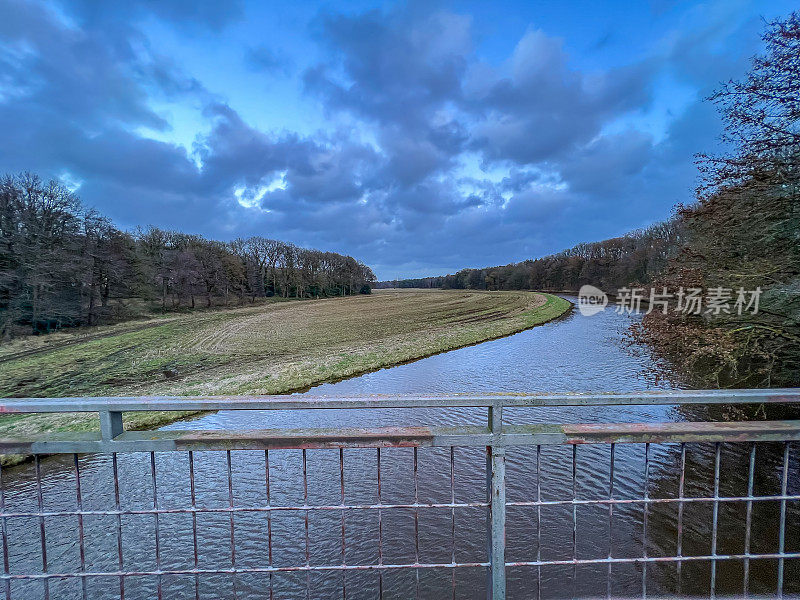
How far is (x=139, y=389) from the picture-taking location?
11602 millimetres

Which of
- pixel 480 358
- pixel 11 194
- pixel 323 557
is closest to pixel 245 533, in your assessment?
pixel 323 557

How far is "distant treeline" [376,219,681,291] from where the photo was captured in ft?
167

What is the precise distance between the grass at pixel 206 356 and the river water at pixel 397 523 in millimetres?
3499

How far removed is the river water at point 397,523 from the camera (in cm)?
382

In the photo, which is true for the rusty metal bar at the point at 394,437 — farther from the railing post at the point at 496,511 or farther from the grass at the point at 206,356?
the grass at the point at 206,356

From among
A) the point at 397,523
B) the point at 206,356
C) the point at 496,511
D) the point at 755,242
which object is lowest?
the point at 206,356

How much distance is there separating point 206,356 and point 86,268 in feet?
58.4

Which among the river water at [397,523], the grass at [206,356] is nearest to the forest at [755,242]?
the river water at [397,523]

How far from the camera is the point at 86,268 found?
89.7 ft

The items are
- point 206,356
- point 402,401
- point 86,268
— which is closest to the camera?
point 402,401

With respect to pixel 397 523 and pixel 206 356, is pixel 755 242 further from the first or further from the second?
pixel 206 356

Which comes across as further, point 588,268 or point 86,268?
point 588,268

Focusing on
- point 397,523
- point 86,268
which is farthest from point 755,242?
point 86,268

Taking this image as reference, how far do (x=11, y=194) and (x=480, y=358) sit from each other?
31979 mm
